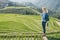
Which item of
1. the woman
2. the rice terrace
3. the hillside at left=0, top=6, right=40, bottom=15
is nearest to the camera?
the woman

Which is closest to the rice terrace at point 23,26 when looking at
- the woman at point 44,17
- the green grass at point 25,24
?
the green grass at point 25,24

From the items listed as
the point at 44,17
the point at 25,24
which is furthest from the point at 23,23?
the point at 44,17

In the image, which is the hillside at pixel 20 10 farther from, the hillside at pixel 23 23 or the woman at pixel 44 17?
Result: the woman at pixel 44 17

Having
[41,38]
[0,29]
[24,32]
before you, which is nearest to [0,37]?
[0,29]

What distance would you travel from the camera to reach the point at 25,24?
251 inches

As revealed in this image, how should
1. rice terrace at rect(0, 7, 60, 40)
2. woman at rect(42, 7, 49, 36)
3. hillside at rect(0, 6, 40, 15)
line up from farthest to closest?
hillside at rect(0, 6, 40, 15) → rice terrace at rect(0, 7, 60, 40) → woman at rect(42, 7, 49, 36)

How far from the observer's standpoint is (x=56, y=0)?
6.54 m

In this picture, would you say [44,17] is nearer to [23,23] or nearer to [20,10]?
[23,23]

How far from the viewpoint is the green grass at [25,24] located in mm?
6316

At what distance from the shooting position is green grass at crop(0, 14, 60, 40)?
632cm

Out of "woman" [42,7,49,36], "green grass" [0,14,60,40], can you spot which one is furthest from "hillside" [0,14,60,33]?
"woman" [42,7,49,36]

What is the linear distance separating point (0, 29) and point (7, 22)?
259 mm

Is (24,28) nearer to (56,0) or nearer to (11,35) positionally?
(11,35)

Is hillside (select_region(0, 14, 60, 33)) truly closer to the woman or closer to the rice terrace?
the rice terrace
